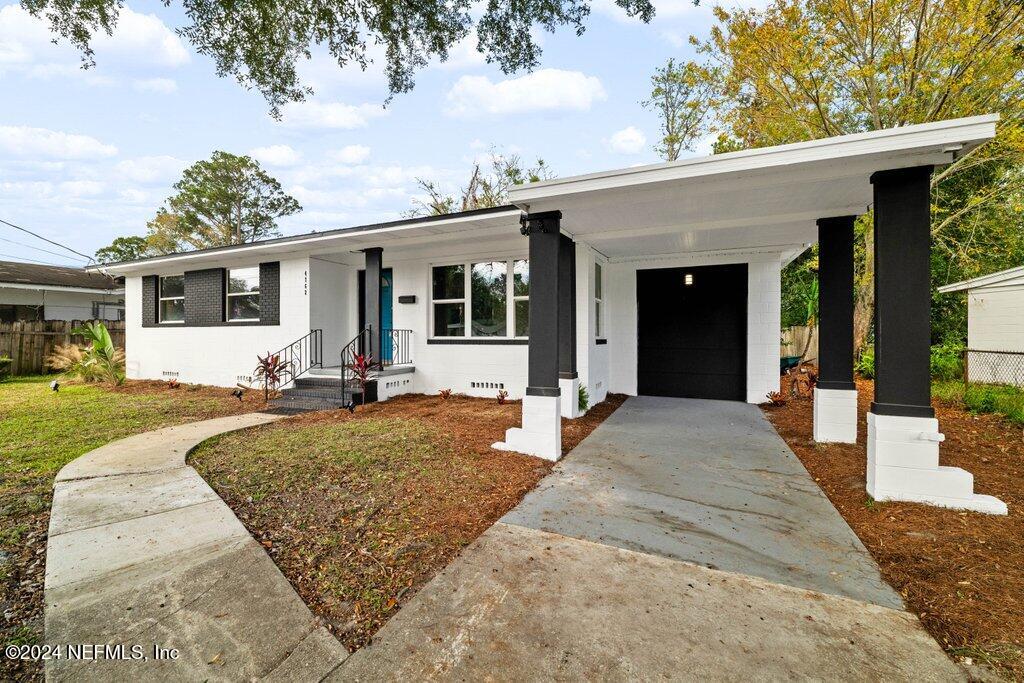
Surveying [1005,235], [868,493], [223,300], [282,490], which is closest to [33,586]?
[282,490]

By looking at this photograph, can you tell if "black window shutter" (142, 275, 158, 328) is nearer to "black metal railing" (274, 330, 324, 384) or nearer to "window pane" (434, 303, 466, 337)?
"black metal railing" (274, 330, 324, 384)

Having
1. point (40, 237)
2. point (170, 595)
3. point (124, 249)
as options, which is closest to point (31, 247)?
point (40, 237)

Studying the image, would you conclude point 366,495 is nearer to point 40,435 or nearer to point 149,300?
point 40,435

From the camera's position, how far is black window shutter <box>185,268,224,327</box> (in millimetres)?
9711

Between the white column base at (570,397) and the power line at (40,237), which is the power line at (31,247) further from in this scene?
the white column base at (570,397)

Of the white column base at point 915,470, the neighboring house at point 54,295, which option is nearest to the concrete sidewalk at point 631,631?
the white column base at point 915,470

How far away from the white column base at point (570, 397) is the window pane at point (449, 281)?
3017 millimetres

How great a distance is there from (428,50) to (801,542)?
559cm

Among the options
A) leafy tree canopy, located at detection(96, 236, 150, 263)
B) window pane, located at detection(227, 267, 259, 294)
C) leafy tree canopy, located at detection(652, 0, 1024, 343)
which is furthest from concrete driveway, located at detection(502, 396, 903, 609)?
leafy tree canopy, located at detection(96, 236, 150, 263)

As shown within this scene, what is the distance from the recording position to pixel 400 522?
2918mm

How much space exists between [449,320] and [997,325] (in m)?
11.7

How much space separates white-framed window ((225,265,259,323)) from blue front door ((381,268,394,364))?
2.95m

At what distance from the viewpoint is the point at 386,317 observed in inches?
352

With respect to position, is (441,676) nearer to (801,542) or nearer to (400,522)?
(400,522)
